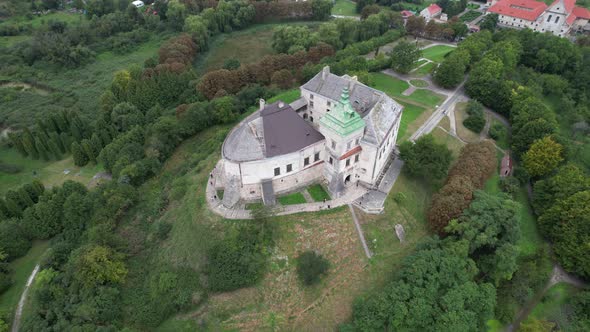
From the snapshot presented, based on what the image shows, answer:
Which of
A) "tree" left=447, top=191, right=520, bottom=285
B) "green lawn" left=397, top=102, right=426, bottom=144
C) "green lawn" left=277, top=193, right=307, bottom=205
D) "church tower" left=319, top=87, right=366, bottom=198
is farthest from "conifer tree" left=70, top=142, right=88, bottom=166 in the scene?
"tree" left=447, top=191, right=520, bottom=285

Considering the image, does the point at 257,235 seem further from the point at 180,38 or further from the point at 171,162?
the point at 180,38

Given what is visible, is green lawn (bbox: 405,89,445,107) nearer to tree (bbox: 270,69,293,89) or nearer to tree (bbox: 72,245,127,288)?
tree (bbox: 270,69,293,89)

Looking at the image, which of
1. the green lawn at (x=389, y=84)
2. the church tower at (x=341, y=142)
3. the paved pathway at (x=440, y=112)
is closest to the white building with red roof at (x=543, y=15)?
the paved pathway at (x=440, y=112)

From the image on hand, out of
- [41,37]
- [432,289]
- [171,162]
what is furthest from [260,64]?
[41,37]

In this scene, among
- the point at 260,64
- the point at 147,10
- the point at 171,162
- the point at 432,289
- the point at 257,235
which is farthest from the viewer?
the point at 147,10

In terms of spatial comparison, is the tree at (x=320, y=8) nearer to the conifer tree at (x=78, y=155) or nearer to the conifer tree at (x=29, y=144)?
the conifer tree at (x=78, y=155)

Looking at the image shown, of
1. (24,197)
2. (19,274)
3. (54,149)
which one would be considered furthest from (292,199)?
(54,149)
